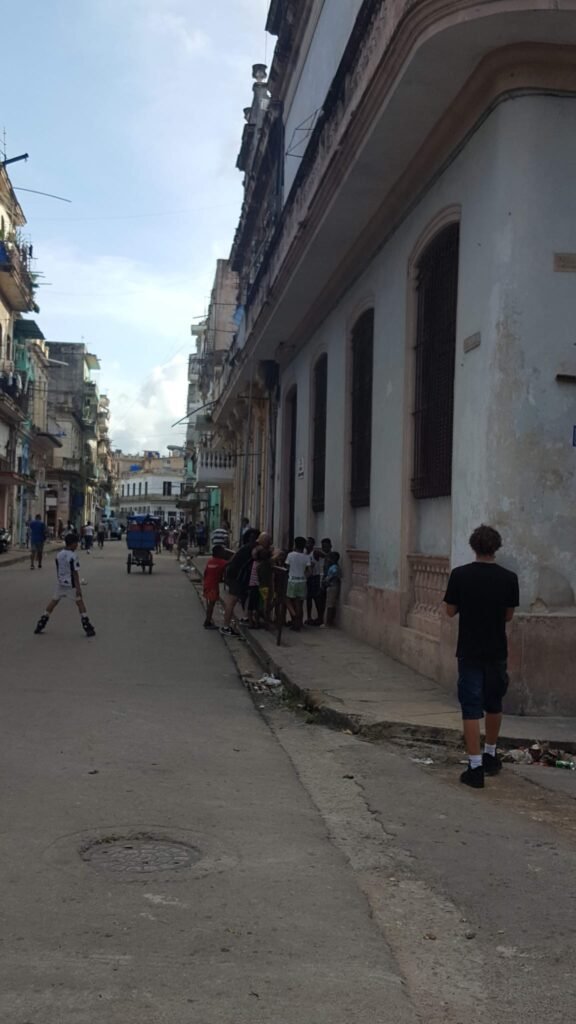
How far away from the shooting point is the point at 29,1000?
3.17 m

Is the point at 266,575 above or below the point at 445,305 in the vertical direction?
below

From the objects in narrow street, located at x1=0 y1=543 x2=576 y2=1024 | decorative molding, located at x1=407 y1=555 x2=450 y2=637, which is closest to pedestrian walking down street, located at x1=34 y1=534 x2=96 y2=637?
decorative molding, located at x1=407 y1=555 x2=450 y2=637

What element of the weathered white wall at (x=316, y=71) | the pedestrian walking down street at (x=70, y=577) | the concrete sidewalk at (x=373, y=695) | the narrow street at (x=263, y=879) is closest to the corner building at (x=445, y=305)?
the weathered white wall at (x=316, y=71)

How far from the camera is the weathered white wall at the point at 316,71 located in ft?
50.0

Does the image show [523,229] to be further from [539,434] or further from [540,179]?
[539,434]

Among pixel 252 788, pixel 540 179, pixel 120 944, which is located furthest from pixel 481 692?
pixel 540 179

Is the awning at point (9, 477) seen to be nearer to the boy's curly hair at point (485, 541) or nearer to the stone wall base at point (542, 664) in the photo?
the stone wall base at point (542, 664)

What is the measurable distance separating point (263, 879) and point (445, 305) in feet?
24.4

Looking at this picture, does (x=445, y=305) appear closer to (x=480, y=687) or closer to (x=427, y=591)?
(x=427, y=591)

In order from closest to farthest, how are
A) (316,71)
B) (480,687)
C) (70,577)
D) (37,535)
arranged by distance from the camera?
(480,687) < (70,577) < (316,71) < (37,535)

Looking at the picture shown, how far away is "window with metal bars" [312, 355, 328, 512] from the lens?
17.4 meters

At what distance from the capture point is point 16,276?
38219 millimetres

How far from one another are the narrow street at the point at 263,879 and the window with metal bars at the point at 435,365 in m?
3.47

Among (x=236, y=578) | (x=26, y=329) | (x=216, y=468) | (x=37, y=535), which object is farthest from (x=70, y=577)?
(x=26, y=329)
